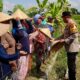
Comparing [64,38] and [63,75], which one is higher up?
[64,38]

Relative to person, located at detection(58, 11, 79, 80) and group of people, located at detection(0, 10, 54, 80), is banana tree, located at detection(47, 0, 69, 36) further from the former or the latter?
person, located at detection(58, 11, 79, 80)

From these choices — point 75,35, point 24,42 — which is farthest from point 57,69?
point 24,42

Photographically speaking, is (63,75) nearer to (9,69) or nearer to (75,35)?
(75,35)

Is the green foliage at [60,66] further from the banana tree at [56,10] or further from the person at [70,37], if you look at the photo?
the banana tree at [56,10]

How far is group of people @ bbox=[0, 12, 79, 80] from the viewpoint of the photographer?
6082mm

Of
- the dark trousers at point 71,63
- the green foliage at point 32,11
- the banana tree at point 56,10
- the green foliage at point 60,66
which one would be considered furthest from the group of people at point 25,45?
the green foliage at point 32,11

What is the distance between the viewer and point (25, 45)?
742 cm

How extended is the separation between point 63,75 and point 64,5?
11.3m

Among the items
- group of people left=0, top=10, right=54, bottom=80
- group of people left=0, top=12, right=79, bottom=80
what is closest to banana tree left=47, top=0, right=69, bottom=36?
group of people left=0, top=12, right=79, bottom=80

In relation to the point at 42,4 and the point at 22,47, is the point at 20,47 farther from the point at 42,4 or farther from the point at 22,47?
the point at 42,4

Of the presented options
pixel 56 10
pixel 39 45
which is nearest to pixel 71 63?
pixel 39 45

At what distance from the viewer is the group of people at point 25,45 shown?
20.0 ft

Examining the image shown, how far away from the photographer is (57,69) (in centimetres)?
1074

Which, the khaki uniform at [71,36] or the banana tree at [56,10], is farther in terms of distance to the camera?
the banana tree at [56,10]
